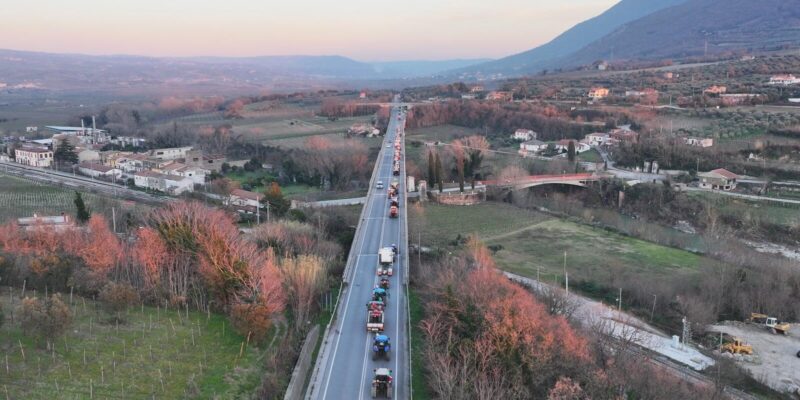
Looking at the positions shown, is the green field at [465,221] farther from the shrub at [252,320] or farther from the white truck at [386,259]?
the shrub at [252,320]

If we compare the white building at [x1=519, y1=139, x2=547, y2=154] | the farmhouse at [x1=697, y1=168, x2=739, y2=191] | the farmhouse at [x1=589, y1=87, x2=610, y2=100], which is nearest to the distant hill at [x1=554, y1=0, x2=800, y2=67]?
the farmhouse at [x1=589, y1=87, x2=610, y2=100]

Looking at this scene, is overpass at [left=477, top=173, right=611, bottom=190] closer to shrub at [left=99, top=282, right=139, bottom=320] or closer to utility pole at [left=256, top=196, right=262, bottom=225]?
utility pole at [left=256, top=196, right=262, bottom=225]

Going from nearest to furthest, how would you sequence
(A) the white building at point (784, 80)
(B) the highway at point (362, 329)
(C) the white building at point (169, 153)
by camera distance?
(B) the highway at point (362, 329) < (C) the white building at point (169, 153) < (A) the white building at point (784, 80)

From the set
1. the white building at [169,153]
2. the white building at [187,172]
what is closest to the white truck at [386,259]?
the white building at [187,172]

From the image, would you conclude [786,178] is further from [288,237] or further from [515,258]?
[288,237]

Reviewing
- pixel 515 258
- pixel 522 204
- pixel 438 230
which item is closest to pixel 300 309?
pixel 515 258

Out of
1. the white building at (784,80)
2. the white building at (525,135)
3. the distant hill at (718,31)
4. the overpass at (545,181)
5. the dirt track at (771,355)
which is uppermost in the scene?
the distant hill at (718,31)
